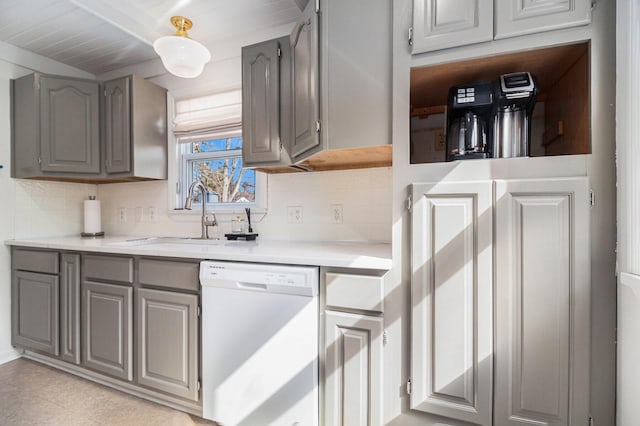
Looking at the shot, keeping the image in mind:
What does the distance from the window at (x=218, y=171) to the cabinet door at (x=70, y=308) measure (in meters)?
0.90

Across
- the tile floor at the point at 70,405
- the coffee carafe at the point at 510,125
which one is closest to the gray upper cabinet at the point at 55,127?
the tile floor at the point at 70,405

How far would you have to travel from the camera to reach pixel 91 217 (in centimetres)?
275

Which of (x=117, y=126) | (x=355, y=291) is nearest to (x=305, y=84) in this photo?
(x=355, y=291)

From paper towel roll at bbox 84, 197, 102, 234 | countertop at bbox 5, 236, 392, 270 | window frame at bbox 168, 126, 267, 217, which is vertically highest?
window frame at bbox 168, 126, 267, 217

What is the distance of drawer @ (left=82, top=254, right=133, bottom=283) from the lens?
1.85 m

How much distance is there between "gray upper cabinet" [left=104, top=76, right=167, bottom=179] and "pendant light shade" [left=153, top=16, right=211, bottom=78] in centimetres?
88

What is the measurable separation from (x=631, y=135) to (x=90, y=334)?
9.67 feet

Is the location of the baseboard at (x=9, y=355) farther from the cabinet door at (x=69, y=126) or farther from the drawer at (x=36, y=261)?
the cabinet door at (x=69, y=126)

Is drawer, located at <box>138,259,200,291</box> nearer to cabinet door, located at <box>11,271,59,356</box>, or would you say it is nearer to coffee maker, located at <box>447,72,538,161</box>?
cabinet door, located at <box>11,271,59,356</box>

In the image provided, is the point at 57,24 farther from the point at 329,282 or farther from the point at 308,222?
the point at 329,282

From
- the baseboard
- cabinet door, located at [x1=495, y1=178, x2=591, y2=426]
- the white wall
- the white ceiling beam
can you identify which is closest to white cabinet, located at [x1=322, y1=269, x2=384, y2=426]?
cabinet door, located at [x1=495, y1=178, x2=591, y2=426]

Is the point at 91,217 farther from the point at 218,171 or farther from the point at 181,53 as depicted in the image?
the point at 181,53

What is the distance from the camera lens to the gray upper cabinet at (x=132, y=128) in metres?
2.39

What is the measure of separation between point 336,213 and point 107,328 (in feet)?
5.39
